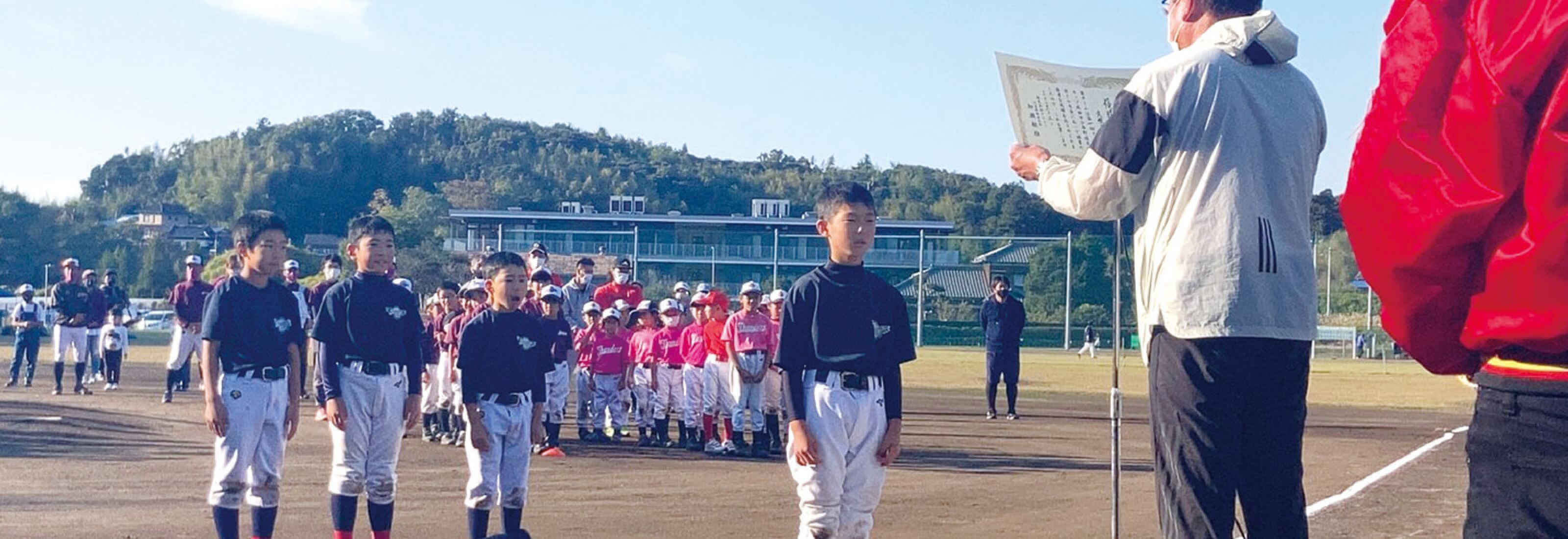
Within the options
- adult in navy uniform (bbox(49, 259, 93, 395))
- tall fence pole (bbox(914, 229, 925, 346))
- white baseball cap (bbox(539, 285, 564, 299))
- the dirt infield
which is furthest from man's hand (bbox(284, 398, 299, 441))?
tall fence pole (bbox(914, 229, 925, 346))

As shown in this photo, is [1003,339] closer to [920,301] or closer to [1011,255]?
[920,301]

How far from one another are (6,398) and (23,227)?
73386mm

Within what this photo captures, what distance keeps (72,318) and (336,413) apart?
61.6ft

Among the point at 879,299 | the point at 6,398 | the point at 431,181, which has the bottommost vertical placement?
the point at 6,398

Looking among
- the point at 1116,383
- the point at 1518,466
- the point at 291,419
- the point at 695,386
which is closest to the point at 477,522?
the point at 291,419

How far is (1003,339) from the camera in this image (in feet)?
72.9

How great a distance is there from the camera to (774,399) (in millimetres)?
16750

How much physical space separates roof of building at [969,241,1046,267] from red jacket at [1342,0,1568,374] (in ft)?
230

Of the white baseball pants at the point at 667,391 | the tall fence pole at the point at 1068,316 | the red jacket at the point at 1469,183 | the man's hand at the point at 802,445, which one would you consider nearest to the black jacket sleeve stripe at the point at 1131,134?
the red jacket at the point at 1469,183

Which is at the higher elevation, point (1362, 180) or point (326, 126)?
point (326, 126)

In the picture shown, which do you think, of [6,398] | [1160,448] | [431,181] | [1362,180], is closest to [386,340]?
[1160,448]

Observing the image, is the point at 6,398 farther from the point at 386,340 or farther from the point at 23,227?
the point at 23,227

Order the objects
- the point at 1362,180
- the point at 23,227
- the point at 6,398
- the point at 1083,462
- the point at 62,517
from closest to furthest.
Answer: the point at 1362,180, the point at 62,517, the point at 1083,462, the point at 6,398, the point at 23,227

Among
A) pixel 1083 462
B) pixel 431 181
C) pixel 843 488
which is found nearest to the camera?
pixel 843 488
